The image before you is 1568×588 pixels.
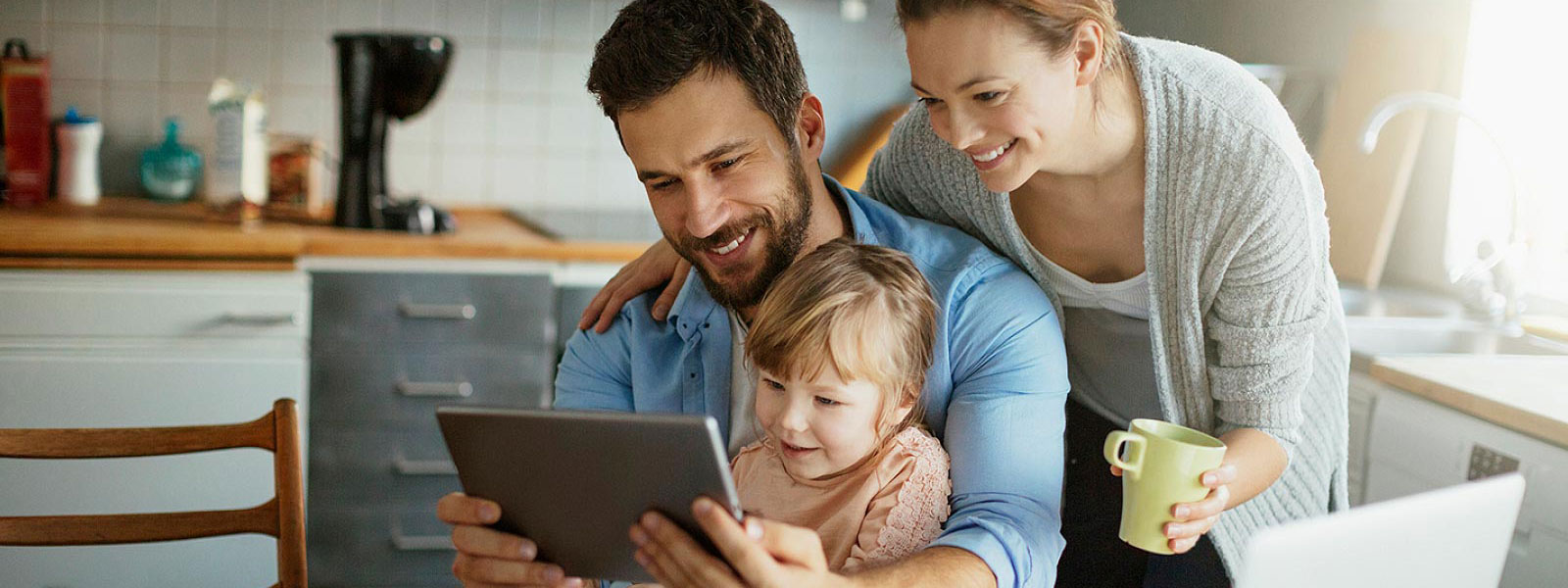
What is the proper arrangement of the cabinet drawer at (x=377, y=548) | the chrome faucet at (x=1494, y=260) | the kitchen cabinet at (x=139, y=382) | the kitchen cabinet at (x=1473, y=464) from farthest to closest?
the cabinet drawer at (x=377, y=548) < the kitchen cabinet at (x=139, y=382) < the chrome faucet at (x=1494, y=260) < the kitchen cabinet at (x=1473, y=464)

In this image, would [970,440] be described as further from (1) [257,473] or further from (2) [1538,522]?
(1) [257,473]

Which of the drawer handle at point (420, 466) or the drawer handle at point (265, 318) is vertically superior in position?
the drawer handle at point (265, 318)

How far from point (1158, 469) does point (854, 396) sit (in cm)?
32

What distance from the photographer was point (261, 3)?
3180 millimetres

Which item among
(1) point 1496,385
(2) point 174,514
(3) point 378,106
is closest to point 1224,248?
(1) point 1496,385

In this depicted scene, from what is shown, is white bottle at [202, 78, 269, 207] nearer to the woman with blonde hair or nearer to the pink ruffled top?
the woman with blonde hair

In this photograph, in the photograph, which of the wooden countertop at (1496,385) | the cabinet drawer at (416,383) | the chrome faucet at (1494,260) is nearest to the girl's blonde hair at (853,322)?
the wooden countertop at (1496,385)

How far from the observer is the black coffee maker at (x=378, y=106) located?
280 centimetres

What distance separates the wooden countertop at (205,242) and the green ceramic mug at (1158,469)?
1.70m

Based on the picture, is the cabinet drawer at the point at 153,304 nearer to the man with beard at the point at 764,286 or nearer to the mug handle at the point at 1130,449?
the man with beard at the point at 764,286

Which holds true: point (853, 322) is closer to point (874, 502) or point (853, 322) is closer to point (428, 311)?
point (874, 502)

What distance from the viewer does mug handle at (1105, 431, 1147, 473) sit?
121cm

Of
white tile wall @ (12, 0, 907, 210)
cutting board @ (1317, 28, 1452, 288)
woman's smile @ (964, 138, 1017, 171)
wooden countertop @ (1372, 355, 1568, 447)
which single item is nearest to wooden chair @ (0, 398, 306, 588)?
woman's smile @ (964, 138, 1017, 171)

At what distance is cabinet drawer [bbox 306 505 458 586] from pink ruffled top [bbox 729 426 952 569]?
158 cm
